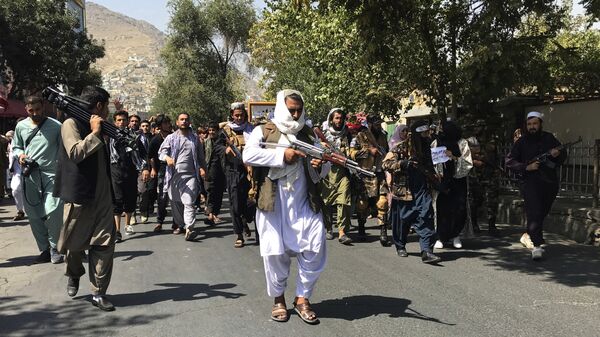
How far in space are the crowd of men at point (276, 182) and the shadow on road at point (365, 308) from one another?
323 millimetres

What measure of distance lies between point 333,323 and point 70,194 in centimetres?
247

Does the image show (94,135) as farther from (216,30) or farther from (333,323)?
(216,30)

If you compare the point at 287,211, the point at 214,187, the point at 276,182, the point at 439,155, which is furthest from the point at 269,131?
the point at 214,187

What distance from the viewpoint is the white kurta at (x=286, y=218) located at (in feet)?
13.7

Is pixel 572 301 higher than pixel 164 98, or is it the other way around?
pixel 164 98

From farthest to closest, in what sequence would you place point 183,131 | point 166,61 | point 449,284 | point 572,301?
point 166,61
point 183,131
point 449,284
point 572,301

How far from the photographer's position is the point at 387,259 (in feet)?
21.4

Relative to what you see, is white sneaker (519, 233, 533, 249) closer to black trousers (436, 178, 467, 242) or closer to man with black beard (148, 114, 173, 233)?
black trousers (436, 178, 467, 242)

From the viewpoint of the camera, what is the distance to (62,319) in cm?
432

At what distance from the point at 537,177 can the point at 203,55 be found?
3492 centimetres

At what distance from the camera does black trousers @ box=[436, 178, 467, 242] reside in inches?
278

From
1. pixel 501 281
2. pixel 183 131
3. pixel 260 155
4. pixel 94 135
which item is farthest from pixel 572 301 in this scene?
pixel 183 131

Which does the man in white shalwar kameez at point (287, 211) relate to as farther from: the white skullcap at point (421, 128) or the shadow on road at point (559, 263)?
the shadow on road at point (559, 263)

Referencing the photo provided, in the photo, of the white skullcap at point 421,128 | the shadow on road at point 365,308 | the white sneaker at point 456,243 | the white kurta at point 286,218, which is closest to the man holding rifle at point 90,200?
the white kurta at point 286,218
